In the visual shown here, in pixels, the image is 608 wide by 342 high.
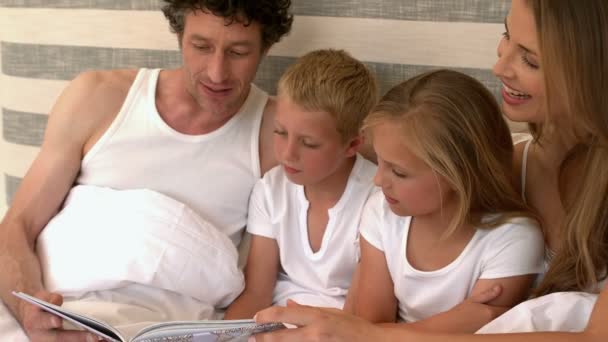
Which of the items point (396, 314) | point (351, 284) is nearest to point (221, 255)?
point (351, 284)

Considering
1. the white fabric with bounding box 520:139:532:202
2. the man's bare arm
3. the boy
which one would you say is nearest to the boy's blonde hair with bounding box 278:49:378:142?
the boy

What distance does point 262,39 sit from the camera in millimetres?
1843

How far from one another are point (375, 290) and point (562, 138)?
51cm

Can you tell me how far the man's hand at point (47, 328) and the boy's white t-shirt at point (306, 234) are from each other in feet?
1.67

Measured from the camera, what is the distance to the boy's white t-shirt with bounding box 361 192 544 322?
1.50 meters

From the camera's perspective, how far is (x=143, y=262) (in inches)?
65.0

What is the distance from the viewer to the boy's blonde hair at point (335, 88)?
1.67 meters

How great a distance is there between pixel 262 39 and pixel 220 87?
16 centimetres

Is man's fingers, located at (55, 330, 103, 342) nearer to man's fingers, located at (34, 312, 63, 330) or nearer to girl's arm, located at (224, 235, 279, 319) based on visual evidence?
man's fingers, located at (34, 312, 63, 330)

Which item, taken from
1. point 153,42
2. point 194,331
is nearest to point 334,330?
point 194,331

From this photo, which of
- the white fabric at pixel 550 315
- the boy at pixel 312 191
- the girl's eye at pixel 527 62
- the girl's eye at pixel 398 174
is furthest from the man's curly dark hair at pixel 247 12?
the white fabric at pixel 550 315

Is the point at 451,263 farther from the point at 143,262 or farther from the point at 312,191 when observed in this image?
the point at 143,262

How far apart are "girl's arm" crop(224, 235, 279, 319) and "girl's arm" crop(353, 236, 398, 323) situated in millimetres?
272

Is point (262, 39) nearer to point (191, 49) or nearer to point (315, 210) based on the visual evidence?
point (191, 49)
